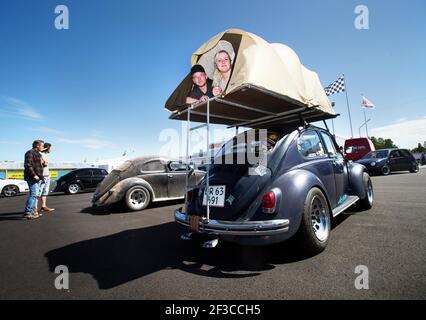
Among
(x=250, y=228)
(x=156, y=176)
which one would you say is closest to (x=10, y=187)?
(x=156, y=176)

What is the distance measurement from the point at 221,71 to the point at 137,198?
4731 millimetres

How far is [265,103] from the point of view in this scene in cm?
351

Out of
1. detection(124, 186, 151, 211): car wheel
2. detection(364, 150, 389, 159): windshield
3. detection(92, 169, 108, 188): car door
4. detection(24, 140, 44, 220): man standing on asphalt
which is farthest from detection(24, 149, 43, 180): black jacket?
detection(364, 150, 389, 159): windshield

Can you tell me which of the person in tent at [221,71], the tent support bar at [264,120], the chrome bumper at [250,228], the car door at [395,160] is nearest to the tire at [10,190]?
the tent support bar at [264,120]

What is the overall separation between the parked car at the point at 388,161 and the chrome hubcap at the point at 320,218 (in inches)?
487

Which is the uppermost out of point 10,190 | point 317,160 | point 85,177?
point 317,160

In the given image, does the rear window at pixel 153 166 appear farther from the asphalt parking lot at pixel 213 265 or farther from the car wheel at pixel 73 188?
the car wheel at pixel 73 188

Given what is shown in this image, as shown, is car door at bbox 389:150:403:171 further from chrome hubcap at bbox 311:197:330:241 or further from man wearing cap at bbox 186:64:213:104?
man wearing cap at bbox 186:64:213:104

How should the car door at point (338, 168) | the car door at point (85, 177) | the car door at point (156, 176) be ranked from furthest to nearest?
the car door at point (85, 177)
the car door at point (156, 176)
the car door at point (338, 168)

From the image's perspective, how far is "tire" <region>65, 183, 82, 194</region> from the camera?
1263 cm

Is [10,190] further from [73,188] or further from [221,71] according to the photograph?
[221,71]

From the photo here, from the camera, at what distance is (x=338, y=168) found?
4000mm

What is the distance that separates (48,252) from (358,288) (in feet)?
12.9

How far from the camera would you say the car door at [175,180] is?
7043 mm
